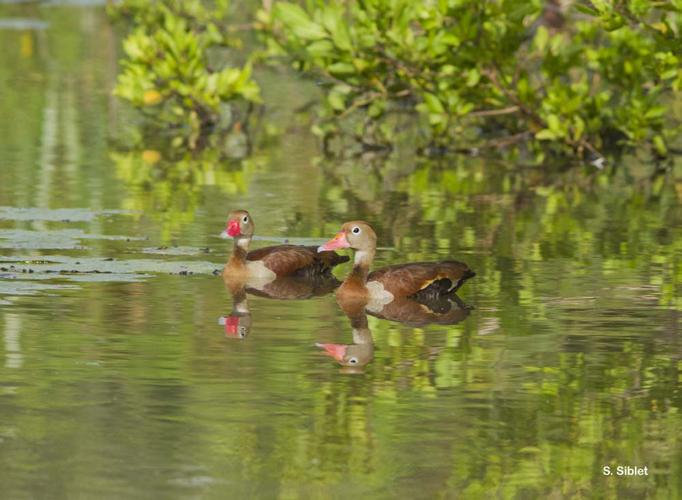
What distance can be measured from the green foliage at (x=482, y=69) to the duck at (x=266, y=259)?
18.2 feet

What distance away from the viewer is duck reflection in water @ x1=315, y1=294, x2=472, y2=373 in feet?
40.7

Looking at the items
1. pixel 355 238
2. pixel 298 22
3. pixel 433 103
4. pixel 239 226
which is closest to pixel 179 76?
pixel 433 103

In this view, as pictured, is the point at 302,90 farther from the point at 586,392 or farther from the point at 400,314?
the point at 586,392

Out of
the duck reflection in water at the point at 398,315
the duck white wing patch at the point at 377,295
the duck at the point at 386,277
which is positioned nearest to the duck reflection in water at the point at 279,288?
the duck at the point at 386,277

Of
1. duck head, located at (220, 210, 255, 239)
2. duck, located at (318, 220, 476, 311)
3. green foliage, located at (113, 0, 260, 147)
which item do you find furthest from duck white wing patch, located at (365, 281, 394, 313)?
green foliage, located at (113, 0, 260, 147)

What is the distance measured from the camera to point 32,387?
36.1 feet

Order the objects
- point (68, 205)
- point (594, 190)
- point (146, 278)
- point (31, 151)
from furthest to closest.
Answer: point (31, 151) < point (594, 190) < point (68, 205) < point (146, 278)

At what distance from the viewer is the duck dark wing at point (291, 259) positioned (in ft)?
51.3

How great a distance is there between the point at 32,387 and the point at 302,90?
24.5 metres

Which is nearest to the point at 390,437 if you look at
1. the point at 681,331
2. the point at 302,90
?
the point at 681,331

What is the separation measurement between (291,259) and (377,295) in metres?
1.34

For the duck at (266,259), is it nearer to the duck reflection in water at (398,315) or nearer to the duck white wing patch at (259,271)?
the duck white wing patch at (259,271)

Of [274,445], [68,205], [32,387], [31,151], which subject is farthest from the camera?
[31,151]

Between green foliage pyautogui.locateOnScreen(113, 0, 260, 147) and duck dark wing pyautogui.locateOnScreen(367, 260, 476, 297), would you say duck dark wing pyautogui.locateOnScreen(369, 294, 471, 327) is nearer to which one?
duck dark wing pyautogui.locateOnScreen(367, 260, 476, 297)
